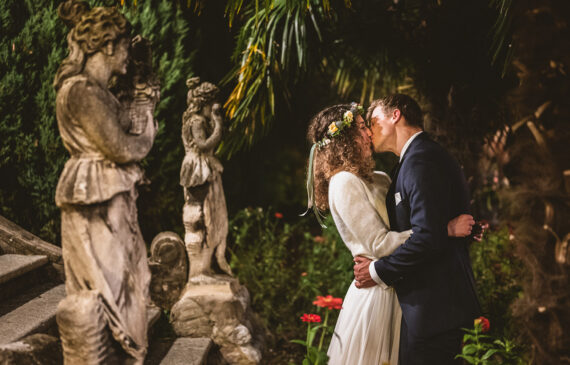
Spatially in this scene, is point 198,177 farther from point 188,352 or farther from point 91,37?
point 91,37

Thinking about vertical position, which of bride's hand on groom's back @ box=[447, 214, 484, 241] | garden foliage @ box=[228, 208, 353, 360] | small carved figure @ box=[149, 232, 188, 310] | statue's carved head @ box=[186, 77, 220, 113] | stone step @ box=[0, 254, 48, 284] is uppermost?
statue's carved head @ box=[186, 77, 220, 113]

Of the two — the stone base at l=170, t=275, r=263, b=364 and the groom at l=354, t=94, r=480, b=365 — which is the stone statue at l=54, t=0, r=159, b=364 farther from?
the stone base at l=170, t=275, r=263, b=364

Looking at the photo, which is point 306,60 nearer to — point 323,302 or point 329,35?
point 329,35

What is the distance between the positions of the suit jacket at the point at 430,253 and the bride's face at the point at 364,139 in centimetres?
22

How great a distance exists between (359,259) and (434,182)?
21.1 inches

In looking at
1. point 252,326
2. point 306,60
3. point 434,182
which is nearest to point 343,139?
point 434,182

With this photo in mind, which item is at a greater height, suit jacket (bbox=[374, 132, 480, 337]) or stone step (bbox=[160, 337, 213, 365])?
suit jacket (bbox=[374, 132, 480, 337])

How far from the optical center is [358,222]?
A: 2.26 metres

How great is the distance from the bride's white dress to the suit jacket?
0.09 m

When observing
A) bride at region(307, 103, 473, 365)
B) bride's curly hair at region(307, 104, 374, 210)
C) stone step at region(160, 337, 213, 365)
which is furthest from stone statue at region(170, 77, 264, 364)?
bride's curly hair at region(307, 104, 374, 210)

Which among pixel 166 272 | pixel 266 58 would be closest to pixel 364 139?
pixel 266 58

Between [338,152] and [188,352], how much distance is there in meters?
2.01

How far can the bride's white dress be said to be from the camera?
2.27 meters

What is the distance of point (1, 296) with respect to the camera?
10.6ft
